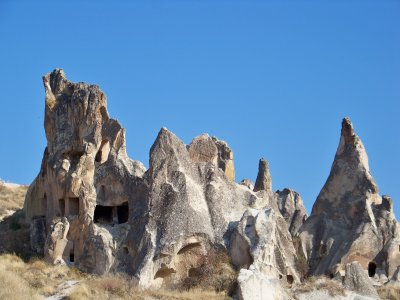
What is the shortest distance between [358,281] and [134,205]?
818cm

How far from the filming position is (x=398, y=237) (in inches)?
1358

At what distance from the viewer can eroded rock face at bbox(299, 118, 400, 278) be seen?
34231mm

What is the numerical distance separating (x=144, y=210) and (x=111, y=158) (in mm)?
3035

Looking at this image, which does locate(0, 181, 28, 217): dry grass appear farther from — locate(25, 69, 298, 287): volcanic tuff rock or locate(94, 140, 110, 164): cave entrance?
locate(94, 140, 110, 164): cave entrance

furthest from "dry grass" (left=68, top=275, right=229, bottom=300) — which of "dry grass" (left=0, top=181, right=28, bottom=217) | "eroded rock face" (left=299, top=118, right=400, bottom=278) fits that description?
"dry grass" (left=0, top=181, right=28, bottom=217)

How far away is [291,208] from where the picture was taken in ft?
146

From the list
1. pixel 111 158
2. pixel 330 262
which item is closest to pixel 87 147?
pixel 111 158

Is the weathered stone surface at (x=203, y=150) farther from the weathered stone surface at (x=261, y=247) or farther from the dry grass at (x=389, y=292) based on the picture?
the dry grass at (x=389, y=292)

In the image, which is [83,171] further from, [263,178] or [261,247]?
[263,178]

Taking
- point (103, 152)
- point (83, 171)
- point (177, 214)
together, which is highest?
point (103, 152)

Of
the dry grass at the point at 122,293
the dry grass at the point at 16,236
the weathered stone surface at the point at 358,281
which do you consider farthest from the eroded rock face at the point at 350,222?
the dry grass at the point at 16,236

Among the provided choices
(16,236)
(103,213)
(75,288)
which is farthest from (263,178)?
(75,288)

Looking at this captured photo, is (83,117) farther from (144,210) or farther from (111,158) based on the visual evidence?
(144,210)

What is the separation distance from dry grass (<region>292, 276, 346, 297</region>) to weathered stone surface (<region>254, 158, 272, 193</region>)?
9.02 m
